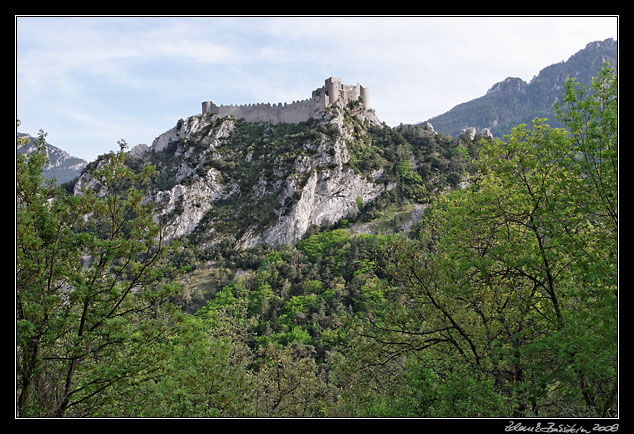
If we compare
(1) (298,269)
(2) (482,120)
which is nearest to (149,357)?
(1) (298,269)

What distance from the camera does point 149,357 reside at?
7891 mm

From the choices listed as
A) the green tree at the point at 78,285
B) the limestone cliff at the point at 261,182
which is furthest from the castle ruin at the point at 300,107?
the green tree at the point at 78,285

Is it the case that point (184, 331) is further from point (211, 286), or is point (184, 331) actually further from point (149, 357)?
point (211, 286)

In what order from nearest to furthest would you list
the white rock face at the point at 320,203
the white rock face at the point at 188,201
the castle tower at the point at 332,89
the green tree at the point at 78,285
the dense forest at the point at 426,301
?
1. the green tree at the point at 78,285
2. the dense forest at the point at 426,301
3. the white rock face at the point at 320,203
4. the white rock face at the point at 188,201
5. the castle tower at the point at 332,89

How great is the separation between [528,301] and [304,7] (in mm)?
7283

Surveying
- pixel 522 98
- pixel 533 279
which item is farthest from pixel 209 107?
pixel 522 98

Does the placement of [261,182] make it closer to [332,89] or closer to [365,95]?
[332,89]

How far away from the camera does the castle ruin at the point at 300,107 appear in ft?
254

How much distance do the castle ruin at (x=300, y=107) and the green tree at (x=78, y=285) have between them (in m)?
71.4

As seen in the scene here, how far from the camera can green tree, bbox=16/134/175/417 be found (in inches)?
275

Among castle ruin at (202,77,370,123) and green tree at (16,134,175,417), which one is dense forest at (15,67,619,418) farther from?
castle ruin at (202,77,370,123)

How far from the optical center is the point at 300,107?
81.8m

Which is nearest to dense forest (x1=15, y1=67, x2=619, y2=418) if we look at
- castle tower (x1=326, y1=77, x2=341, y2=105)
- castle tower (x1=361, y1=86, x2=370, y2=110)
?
castle tower (x1=326, y1=77, x2=341, y2=105)

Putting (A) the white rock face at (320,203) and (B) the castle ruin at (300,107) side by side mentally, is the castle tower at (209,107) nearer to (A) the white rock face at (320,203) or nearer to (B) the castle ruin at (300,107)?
(B) the castle ruin at (300,107)
